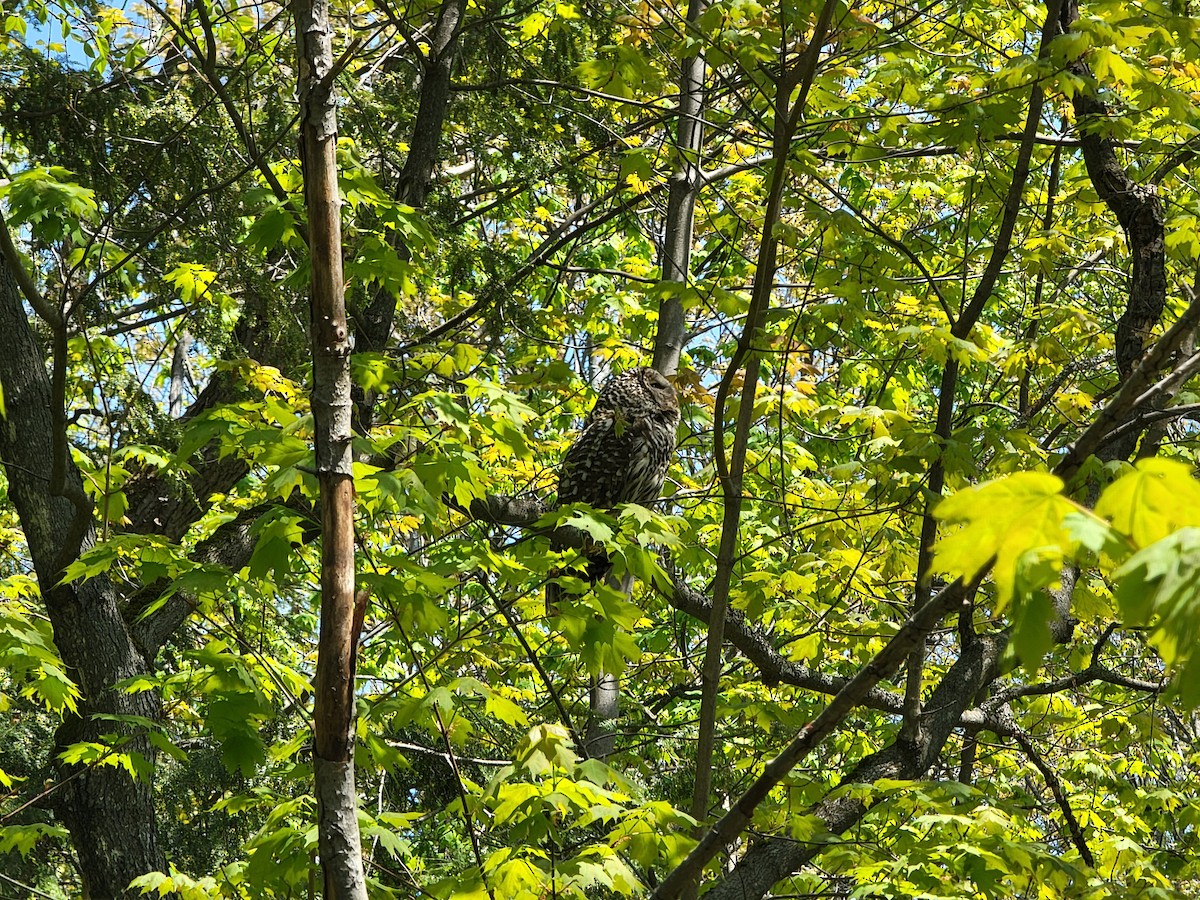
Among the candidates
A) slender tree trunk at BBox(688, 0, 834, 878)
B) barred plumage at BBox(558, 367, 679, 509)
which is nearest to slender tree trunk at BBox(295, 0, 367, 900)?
slender tree trunk at BBox(688, 0, 834, 878)

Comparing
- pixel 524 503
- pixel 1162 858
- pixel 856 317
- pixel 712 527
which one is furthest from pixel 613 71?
pixel 1162 858

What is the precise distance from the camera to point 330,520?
7.42 ft

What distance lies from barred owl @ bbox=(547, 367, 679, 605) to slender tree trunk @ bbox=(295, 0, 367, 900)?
300cm

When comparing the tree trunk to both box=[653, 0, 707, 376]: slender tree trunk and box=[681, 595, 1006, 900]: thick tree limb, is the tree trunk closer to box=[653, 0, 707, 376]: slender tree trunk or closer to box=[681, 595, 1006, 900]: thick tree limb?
box=[681, 595, 1006, 900]: thick tree limb

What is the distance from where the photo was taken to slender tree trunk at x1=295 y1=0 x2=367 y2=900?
2230 millimetres

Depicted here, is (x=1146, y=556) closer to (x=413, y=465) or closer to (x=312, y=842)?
(x=413, y=465)

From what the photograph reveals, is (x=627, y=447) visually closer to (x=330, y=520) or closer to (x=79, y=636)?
(x=79, y=636)

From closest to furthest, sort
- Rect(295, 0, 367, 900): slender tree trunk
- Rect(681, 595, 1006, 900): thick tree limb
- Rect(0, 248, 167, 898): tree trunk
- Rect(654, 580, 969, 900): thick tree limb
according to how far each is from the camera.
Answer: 1. Rect(654, 580, 969, 900): thick tree limb
2. Rect(295, 0, 367, 900): slender tree trunk
3. Rect(681, 595, 1006, 900): thick tree limb
4. Rect(0, 248, 167, 898): tree trunk

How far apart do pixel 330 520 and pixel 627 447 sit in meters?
3.13

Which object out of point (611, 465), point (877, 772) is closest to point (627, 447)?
point (611, 465)

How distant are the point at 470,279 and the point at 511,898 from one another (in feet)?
10.8

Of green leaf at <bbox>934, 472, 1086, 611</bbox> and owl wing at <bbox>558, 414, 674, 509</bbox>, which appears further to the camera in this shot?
owl wing at <bbox>558, 414, 674, 509</bbox>

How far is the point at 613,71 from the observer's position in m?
4.20

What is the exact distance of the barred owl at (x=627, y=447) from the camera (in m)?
5.30
